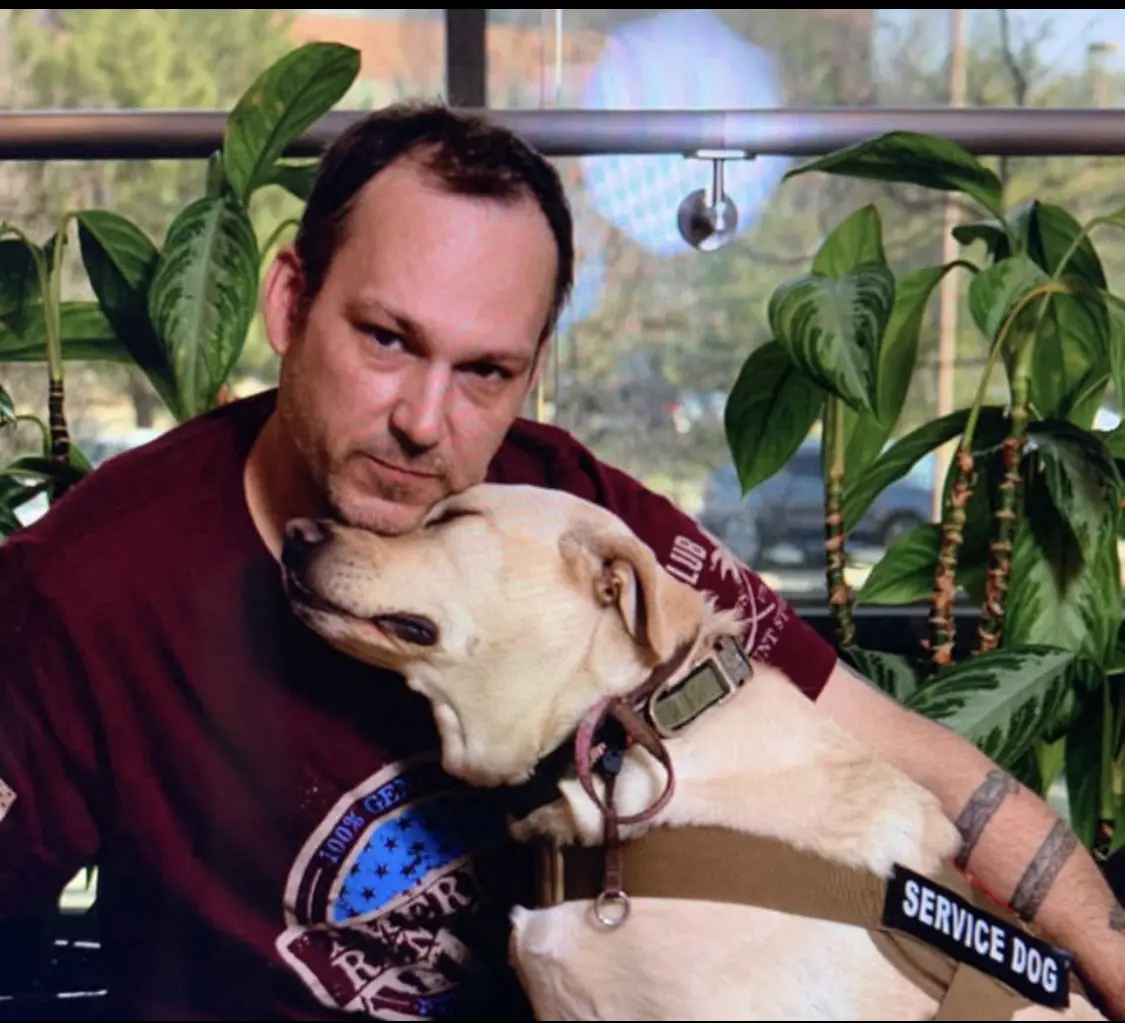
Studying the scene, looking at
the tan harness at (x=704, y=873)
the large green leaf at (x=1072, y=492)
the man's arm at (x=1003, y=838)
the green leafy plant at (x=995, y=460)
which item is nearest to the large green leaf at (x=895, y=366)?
the green leafy plant at (x=995, y=460)

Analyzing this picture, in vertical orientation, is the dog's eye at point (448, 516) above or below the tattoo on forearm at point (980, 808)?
above

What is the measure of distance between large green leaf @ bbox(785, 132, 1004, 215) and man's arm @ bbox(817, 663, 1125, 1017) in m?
0.40

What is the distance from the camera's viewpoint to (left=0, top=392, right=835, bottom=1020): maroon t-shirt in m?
0.94

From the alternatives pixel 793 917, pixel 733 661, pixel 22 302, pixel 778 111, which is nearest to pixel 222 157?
pixel 22 302

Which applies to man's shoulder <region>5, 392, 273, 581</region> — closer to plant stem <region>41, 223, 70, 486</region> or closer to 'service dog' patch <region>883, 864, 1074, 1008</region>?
plant stem <region>41, 223, 70, 486</region>

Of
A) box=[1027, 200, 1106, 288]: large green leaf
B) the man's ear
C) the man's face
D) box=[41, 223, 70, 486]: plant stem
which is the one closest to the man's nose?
the man's face

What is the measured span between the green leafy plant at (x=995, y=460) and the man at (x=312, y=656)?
0.13 metres

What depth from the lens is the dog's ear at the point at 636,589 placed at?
34.8 inches

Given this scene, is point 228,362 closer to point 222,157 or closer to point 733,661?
point 222,157

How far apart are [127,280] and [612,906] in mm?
619

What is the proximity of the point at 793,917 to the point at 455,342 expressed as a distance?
44cm

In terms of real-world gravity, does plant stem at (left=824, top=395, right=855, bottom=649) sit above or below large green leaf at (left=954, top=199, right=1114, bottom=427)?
below

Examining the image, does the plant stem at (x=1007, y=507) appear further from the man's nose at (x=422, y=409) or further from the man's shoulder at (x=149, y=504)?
the man's shoulder at (x=149, y=504)

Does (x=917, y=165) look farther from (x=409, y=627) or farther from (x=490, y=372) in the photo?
(x=409, y=627)
